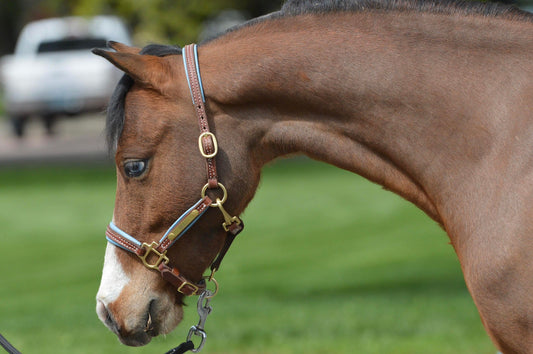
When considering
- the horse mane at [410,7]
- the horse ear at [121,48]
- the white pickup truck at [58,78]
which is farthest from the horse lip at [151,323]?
the white pickup truck at [58,78]

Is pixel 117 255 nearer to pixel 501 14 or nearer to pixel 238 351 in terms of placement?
pixel 501 14

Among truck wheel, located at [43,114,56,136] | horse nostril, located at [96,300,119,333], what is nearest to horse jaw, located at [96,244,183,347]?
horse nostril, located at [96,300,119,333]

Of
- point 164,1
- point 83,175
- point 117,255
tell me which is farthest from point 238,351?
point 83,175

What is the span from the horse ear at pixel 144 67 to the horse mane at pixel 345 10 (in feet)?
0.30

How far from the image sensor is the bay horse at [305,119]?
288 centimetres

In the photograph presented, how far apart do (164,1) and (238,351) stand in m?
6.32

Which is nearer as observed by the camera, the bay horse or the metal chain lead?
the bay horse

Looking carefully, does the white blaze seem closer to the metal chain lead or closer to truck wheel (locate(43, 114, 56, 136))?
the metal chain lead

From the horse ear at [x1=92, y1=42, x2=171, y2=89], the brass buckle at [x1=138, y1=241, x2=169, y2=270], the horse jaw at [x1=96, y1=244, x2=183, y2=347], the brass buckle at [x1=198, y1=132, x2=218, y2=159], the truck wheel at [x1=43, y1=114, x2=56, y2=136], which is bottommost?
the truck wheel at [x1=43, y1=114, x2=56, y2=136]

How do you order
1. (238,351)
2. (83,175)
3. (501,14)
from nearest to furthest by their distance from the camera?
(501,14) → (238,351) → (83,175)

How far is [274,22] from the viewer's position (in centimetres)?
316

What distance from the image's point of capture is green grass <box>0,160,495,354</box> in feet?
21.4

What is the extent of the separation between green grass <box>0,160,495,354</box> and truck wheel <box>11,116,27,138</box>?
21.1 ft

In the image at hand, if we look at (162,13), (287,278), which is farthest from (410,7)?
(162,13)
